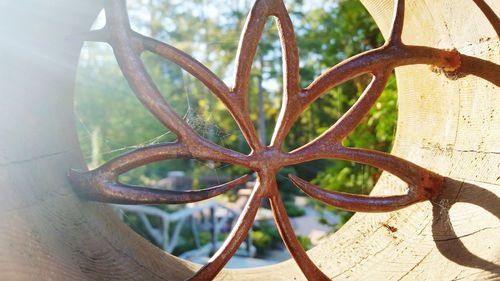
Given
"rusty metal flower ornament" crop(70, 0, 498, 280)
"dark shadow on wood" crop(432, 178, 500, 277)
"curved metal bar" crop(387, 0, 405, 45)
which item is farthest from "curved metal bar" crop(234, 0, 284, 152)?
"dark shadow on wood" crop(432, 178, 500, 277)

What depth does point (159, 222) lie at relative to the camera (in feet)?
19.9

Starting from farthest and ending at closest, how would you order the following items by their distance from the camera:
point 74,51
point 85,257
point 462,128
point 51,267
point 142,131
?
point 142,131 < point 462,128 < point 74,51 < point 85,257 < point 51,267

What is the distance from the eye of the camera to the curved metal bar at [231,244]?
1.11 meters

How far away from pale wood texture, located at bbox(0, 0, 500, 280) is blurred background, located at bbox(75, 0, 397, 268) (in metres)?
0.42

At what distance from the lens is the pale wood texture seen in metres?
1.02

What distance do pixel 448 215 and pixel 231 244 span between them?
0.61m

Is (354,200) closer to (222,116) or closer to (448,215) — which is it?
(448,215)

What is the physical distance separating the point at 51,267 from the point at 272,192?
496mm

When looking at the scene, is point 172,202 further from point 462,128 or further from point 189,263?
point 462,128

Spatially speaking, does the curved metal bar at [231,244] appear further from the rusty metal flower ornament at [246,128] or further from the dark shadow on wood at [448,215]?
the dark shadow on wood at [448,215]

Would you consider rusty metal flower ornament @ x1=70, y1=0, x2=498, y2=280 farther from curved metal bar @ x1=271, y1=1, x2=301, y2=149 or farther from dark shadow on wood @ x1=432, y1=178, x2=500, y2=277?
dark shadow on wood @ x1=432, y1=178, x2=500, y2=277

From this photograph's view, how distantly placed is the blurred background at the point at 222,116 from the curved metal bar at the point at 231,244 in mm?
421

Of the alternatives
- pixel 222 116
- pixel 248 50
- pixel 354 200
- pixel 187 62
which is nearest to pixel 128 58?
pixel 187 62

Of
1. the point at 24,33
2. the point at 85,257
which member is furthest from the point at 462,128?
the point at 24,33
